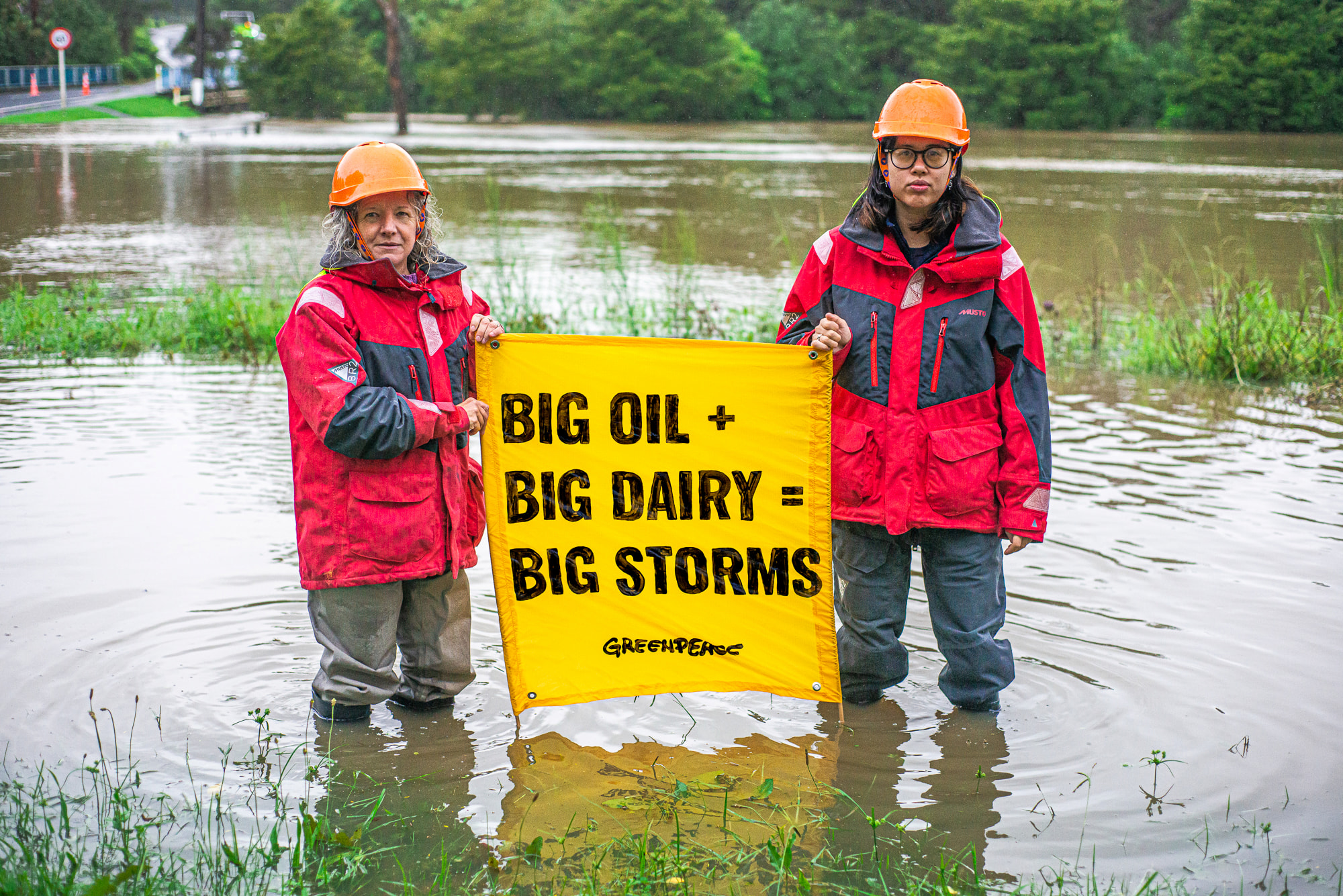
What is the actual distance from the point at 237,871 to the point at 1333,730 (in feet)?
11.1

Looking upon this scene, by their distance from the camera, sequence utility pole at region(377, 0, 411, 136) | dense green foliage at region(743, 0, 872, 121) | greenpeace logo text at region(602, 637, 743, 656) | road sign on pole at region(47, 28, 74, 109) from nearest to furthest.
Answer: greenpeace logo text at region(602, 637, 743, 656)
road sign on pole at region(47, 28, 74, 109)
utility pole at region(377, 0, 411, 136)
dense green foliage at region(743, 0, 872, 121)

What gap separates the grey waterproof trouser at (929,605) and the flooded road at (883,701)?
0.57 ft

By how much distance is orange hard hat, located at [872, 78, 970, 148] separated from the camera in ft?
12.5

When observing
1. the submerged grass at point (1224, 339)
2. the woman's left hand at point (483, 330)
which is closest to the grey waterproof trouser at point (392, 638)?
the woman's left hand at point (483, 330)

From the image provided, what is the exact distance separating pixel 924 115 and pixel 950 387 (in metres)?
0.79

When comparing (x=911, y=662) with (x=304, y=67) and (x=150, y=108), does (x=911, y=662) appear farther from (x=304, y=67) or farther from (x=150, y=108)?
(x=304, y=67)

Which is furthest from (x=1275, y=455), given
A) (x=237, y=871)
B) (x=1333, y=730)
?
(x=237, y=871)

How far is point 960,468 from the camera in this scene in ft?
12.8

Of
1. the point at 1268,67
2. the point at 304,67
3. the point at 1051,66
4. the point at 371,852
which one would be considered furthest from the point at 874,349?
the point at 304,67

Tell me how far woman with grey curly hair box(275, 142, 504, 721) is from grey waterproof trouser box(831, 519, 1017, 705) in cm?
125

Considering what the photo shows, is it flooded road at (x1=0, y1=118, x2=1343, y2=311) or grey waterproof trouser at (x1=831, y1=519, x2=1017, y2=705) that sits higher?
flooded road at (x1=0, y1=118, x2=1343, y2=311)

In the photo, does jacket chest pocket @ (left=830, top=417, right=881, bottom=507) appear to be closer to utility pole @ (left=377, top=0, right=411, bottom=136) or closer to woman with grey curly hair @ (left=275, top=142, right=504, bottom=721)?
woman with grey curly hair @ (left=275, top=142, right=504, bottom=721)

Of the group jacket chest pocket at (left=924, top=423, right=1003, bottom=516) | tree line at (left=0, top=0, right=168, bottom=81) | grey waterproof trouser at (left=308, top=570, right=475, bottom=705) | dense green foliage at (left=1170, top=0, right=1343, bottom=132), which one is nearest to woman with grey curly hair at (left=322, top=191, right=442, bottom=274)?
grey waterproof trouser at (left=308, top=570, right=475, bottom=705)

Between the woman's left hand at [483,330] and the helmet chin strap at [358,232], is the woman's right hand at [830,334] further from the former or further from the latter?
the helmet chin strap at [358,232]
